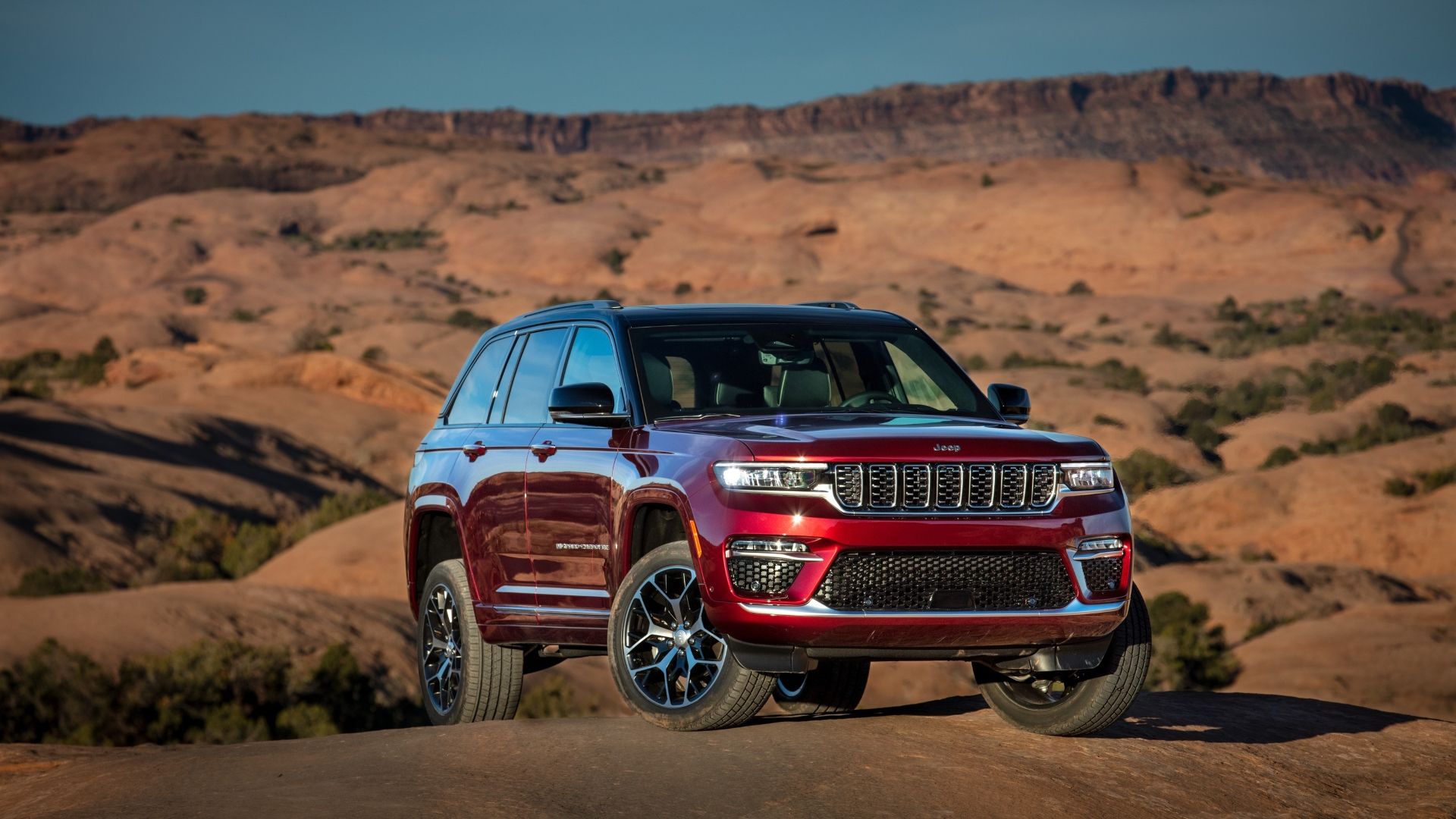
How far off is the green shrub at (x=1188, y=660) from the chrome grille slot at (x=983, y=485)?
19.9 m

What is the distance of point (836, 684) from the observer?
8.88 meters

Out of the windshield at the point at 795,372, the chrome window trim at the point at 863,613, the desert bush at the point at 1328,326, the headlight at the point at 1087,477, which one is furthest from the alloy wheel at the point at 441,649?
the desert bush at the point at 1328,326

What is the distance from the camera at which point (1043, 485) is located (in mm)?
6855

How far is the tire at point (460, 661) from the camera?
29.5 feet

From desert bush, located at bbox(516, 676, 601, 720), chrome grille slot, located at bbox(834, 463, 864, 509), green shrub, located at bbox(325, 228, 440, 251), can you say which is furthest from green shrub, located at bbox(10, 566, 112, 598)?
green shrub, located at bbox(325, 228, 440, 251)

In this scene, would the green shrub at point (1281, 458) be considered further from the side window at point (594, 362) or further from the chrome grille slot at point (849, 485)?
the chrome grille slot at point (849, 485)

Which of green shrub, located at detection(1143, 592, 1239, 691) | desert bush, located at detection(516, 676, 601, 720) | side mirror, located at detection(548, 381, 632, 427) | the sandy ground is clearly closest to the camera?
the sandy ground

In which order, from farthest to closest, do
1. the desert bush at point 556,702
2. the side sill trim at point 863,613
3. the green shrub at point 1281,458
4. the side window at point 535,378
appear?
the green shrub at point 1281,458, the desert bush at point 556,702, the side window at point 535,378, the side sill trim at point 863,613

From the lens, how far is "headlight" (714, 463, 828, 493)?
654cm

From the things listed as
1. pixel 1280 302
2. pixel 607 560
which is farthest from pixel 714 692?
pixel 1280 302

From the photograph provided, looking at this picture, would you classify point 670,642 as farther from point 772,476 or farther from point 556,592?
point 556,592

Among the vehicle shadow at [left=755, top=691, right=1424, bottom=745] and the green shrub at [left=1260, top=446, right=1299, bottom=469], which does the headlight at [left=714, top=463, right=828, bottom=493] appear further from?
the green shrub at [left=1260, top=446, right=1299, bottom=469]

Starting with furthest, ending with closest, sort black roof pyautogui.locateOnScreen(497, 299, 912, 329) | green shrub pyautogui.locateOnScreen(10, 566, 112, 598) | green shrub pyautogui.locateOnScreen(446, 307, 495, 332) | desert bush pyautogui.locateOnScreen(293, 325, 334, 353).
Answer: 1. green shrub pyautogui.locateOnScreen(446, 307, 495, 332)
2. desert bush pyautogui.locateOnScreen(293, 325, 334, 353)
3. green shrub pyautogui.locateOnScreen(10, 566, 112, 598)
4. black roof pyautogui.locateOnScreen(497, 299, 912, 329)

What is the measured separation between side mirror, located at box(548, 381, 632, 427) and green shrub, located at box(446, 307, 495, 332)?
70851 mm
